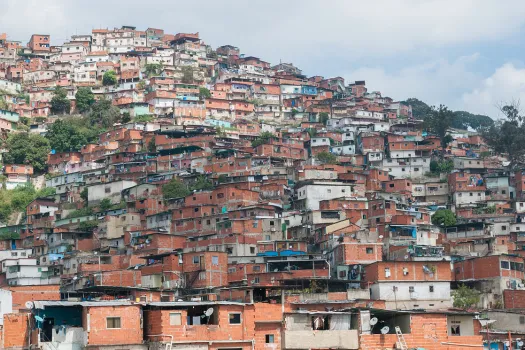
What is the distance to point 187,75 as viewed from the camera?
96.2m

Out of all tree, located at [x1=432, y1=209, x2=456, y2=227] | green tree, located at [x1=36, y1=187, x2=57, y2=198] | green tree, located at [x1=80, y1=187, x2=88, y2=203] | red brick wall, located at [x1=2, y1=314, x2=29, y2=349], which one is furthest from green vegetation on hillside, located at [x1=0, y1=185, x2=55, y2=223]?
red brick wall, located at [x1=2, y1=314, x2=29, y2=349]

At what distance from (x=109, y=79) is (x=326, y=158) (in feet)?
97.2

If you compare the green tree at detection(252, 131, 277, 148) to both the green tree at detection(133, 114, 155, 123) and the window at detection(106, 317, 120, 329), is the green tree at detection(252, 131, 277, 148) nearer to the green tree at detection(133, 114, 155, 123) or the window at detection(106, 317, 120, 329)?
the green tree at detection(133, 114, 155, 123)

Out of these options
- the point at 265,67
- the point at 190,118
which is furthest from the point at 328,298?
the point at 265,67

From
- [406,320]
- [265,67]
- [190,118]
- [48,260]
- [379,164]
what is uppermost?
[265,67]

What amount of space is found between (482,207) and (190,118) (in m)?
28.7

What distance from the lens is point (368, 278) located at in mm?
47812

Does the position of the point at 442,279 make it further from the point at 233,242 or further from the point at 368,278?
the point at 233,242

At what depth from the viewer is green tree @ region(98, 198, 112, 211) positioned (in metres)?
66.7

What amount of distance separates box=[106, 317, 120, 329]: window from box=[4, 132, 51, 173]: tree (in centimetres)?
5024

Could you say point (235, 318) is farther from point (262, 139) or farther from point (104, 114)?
point (104, 114)

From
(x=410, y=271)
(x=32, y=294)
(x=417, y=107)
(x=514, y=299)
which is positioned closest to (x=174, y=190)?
(x=32, y=294)

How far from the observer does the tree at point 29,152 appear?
77.9 m

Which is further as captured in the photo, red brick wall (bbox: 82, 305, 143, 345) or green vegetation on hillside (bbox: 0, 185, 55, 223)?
green vegetation on hillside (bbox: 0, 185, 55, 223)
